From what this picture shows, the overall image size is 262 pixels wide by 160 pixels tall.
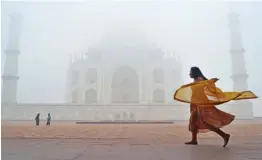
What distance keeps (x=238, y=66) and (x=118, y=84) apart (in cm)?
953

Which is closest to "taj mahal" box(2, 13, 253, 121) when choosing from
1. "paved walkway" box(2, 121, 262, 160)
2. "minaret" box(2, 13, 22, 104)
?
"minaret" box(2, 13, 22, 104)

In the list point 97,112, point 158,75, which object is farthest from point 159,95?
point 97,112

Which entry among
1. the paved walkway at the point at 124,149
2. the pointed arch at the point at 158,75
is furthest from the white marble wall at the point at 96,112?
the paved walkway at the point at 124,149

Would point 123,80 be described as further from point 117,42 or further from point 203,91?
point 203,91

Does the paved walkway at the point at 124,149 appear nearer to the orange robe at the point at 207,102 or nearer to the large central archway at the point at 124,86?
the orange robe at the point at 207,102

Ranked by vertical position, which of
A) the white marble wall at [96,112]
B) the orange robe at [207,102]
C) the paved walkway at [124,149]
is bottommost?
the white marble wall at [96,112]

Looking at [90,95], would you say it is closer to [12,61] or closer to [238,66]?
[12,61]

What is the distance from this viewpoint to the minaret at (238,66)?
76.5 feet

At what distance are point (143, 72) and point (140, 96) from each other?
6.76 feet

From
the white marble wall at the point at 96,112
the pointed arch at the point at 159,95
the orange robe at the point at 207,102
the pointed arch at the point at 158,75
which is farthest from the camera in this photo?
the pointed arch at the point at 158,75

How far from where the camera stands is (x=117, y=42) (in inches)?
1053

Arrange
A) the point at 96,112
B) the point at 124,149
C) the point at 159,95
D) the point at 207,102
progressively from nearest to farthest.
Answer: the point at 124,149 → the point at 207,102 → the point at 96,112 → the point at 159,95

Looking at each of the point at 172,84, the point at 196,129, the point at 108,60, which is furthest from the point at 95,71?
the point at 196,129

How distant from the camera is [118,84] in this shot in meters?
24.4
